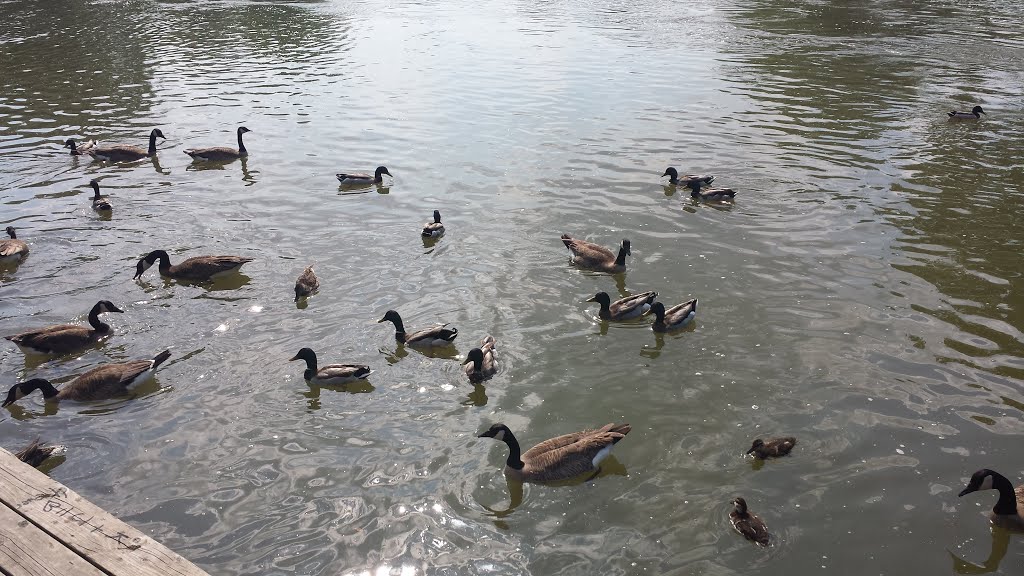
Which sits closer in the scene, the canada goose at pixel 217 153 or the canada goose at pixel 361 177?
the canada goose at pixel 361 177

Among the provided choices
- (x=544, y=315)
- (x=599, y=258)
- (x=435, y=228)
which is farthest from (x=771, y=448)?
(x=435, y=228)

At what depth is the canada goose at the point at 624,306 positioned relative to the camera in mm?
13883

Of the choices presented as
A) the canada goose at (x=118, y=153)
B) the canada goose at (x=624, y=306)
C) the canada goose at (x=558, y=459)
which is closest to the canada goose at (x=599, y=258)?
the canada goose at (x=624, y=306)

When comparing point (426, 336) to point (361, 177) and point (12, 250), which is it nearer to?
point (361, 177)

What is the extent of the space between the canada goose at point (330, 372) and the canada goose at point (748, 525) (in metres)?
5.96

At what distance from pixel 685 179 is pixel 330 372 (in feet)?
37.2

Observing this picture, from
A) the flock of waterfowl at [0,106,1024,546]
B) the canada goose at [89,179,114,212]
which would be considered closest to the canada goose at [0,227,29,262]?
the flock of waterfowl at [0,106,1024,546]

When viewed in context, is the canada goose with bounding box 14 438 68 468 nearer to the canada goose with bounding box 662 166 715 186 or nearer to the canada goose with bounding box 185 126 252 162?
the canada goose with bounding box 185 126 252 162

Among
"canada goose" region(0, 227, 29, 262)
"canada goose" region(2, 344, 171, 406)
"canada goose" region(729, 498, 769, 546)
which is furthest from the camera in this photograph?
"canada goose" region(0, 227, 29, 262)

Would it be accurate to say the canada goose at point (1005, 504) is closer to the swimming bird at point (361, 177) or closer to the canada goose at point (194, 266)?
the canada goose at point (194, 266)

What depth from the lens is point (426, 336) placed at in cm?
1301

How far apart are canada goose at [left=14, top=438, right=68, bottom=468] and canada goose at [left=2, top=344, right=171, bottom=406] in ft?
4.28

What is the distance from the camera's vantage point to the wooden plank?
19.9 ft

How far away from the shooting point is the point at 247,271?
1616 cm
